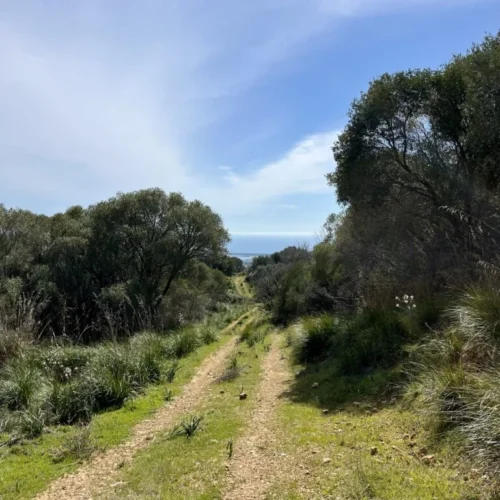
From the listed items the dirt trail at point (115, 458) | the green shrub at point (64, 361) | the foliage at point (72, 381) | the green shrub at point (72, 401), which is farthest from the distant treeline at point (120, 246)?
the green shrub at point (72, 401)

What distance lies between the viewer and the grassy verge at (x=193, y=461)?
4004 millimetres

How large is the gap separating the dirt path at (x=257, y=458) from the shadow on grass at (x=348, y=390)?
2.01ft

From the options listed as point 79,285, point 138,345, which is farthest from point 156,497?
point 79,285

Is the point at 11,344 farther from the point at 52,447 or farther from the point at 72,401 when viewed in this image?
the point at 52,447

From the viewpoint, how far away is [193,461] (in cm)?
464

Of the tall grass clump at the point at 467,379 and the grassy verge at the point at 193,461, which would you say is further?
the grassy verge at the point at 193,461

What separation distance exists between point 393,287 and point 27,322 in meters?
8.94

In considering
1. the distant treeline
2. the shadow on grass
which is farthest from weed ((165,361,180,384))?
the distant treeline

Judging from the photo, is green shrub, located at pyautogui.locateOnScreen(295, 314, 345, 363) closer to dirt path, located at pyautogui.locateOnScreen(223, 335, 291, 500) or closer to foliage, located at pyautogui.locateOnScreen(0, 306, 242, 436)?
dirt path, located at pyautogui.locateOnScreen(223, 335, 291, 500)

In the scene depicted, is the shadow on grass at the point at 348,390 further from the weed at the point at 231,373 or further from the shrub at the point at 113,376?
the shrub at the point at 113,376

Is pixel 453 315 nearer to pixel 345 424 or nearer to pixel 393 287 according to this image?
pixel 345 424

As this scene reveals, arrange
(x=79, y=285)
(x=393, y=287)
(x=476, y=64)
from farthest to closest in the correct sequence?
(x=79, y=285) < (x=393, y=287) < (x=476, y=64)

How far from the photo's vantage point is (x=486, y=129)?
8.13 meters

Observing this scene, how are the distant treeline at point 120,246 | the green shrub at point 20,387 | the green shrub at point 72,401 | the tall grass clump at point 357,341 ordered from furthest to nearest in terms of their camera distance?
1. the distant treeline at point 120,246
2. the tall grass clump at point 357,341
3. the green shrub at point 20,387
4. the green shrub at point 72,401
